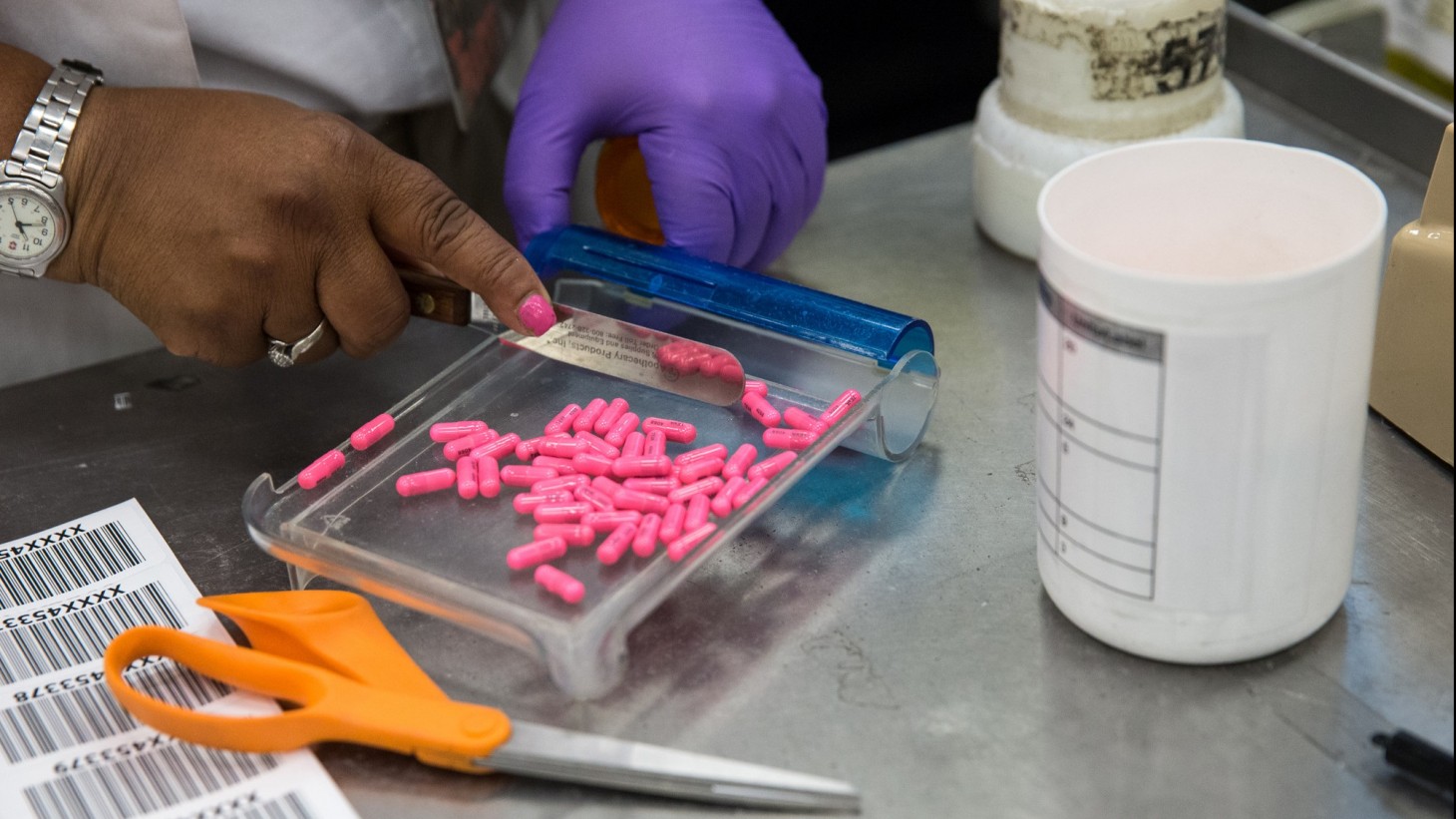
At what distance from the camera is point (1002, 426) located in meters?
0.92

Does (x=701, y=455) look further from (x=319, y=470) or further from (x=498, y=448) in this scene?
(x=319, y=470)

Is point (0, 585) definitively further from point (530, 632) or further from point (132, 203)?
point (530, 632)

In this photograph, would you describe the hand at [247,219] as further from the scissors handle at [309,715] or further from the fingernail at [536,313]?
the scissors handle at [309,715]

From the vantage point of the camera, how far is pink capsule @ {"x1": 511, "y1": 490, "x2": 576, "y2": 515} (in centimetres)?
78

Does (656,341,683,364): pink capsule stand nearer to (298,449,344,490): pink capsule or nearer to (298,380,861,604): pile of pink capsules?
(298,380,861,604): pile of pink capsules

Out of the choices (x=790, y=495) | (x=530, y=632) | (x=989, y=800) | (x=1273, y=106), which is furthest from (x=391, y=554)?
(x=1273, y=106)

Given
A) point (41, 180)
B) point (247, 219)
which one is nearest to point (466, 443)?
point (247, 219)

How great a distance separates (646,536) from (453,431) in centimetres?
19

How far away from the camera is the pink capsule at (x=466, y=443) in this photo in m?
0.84

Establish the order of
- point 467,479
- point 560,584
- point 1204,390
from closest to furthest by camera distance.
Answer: point 1204,390
point 560,584
point 467,479

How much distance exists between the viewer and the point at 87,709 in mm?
729

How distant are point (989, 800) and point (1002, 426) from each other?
0.34m

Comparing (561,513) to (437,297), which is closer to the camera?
(561,513)

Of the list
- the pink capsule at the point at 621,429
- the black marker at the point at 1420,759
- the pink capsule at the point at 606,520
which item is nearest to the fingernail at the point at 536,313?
the pink capsule at the point at 621,429
